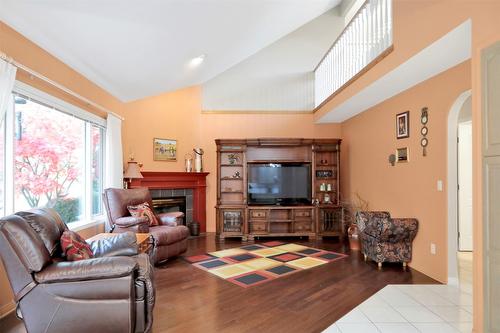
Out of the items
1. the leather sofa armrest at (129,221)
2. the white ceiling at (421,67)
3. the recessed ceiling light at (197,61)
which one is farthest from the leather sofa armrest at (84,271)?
the recessed ceiling light at (197,61)

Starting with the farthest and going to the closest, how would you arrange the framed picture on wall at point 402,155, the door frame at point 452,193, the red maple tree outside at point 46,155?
the framed picture on wall at point 402,155
the door frame at point 452,193
the red maple tree outside at point 46,155

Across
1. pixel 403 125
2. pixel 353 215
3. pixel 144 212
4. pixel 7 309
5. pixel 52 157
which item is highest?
pixel 403 125

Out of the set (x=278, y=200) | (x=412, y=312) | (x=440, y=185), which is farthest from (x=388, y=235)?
(x=278, y=200)

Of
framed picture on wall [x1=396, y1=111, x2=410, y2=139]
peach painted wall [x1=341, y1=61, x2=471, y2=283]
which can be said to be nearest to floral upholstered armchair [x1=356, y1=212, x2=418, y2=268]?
peach painted wall [x1=341, y1=61, x2=471, y2=283]

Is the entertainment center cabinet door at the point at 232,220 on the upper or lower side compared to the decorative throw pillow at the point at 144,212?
lower

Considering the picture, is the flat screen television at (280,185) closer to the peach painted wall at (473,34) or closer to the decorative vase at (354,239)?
the decorative vase at (354,239)

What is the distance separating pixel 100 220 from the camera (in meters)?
4.40

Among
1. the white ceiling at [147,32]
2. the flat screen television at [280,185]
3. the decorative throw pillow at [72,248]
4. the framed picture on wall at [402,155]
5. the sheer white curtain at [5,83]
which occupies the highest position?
the white ceiling at [147,32]

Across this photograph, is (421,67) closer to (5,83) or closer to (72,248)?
(72,248)

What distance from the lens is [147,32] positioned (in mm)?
3258

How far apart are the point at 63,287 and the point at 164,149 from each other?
4.11 m

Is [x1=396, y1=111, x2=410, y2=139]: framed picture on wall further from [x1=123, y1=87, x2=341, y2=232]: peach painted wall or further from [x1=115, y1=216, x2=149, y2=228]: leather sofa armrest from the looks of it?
[x1=115, y1=216, x2=149, y2=228]: leather sofa armrest

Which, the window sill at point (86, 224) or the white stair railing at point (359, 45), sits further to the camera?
the window sill at point (86, 224)

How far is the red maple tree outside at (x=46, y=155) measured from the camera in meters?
2.99
